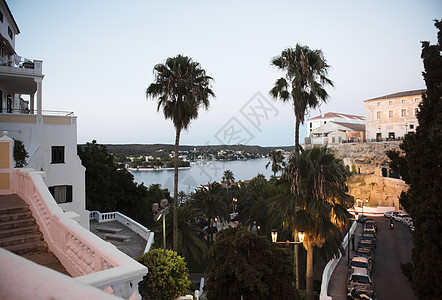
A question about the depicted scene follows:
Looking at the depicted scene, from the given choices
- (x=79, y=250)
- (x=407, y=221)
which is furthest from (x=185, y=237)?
(x=407, y=221)

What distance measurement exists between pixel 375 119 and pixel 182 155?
8883 centimetres

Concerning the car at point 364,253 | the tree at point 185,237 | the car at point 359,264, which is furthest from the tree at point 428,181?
the car at point 364,253

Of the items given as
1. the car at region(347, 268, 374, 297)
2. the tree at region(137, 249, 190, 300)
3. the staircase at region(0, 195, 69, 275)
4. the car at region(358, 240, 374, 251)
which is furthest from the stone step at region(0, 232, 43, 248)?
the car at region(358, 240, 374, 251)

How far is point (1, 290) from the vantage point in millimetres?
715

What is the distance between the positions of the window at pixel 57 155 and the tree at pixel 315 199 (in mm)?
12743

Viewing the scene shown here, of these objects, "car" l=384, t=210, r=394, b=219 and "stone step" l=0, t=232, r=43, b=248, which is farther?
"car" l=384, t=210, r=394, b=219

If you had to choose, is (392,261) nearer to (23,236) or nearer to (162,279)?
(162,279)

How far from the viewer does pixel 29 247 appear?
6105 millimetres

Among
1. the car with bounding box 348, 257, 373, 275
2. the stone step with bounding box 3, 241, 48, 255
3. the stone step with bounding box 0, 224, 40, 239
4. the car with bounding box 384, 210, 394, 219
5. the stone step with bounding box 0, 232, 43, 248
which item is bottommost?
the car with bounding box 384, 210, 394, 219

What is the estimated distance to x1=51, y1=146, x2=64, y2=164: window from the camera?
16234mm

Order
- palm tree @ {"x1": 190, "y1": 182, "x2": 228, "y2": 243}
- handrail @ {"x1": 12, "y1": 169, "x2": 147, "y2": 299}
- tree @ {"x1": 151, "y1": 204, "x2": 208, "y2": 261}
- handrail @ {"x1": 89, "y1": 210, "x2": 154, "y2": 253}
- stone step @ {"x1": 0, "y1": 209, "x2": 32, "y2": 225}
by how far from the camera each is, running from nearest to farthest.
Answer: handrail @ {"x1": 12, "y1": 169, "x2": 147, "y2": 299}
stone step @ {"x1": 0, "y1": 209, "x2": 32, "y2": 225}
tree @ {"x1": 151, "y1": 204, "x2": 208, "y2": 261}
handrail @ {"x1": 89, "y1": 210, "x2": 154, "y2": 253}
palm tree @ {"x1": 190, "y1": 182, "x2": 228, "y2": 243}

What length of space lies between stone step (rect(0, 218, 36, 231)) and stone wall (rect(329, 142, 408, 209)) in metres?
42.1

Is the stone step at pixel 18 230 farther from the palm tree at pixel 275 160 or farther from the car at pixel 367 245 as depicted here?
the palm tree at pixel 275 160

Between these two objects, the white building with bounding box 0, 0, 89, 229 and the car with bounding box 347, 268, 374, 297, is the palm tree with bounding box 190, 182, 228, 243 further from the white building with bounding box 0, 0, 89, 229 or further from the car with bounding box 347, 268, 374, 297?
the car with bounding box 347, 268, 374, 297
